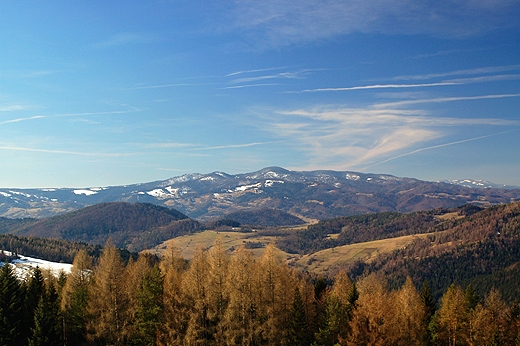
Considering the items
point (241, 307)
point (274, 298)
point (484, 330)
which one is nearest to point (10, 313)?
point (241, 307)

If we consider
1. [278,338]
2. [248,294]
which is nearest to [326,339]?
[278,338]

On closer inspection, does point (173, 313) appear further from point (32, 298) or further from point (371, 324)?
point (371, 324)

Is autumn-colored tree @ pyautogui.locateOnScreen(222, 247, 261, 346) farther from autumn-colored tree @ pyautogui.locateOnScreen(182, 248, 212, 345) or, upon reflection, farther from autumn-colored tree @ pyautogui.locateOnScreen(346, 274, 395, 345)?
autumn-colored tree @ pyautogui.locateOnScreen(346, 274, 395, 345)

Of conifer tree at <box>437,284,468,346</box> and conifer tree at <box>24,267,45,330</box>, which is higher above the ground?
conifer tree at <box>24,267,45,330</box>

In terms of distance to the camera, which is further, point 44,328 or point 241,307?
point 241,307

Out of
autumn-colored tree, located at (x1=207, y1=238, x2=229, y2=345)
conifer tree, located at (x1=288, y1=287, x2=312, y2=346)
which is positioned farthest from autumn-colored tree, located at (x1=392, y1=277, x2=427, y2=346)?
autumn-colored tree, located at (x1=207, y1=238, x2=229, y2=345)

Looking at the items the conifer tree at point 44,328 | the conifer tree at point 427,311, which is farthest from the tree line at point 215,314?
the conifer tree at point 427,311

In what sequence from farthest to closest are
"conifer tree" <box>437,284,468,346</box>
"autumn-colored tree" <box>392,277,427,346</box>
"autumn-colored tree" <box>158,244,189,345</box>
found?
"conifer tree" <box>437,284,468,346</box> < "autumn-colored tree" <box>392,277,427,346</box> < "autumn-colored tree" <box>158,244,189,345</box>

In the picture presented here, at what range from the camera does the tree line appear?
5862 cm

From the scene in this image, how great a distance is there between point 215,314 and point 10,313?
2901cm

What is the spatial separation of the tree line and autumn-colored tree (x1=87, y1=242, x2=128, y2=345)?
14cm

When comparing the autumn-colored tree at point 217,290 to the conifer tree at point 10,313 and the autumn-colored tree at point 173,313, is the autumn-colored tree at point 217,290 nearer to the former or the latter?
the autumn-colored tree at point 173,313

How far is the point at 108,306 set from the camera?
60.7 m

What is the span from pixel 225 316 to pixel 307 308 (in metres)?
17.4
